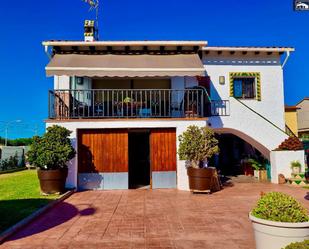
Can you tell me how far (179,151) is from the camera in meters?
12.1

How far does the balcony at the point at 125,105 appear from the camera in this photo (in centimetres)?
1340

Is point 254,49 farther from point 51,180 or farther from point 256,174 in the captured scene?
point 51,180

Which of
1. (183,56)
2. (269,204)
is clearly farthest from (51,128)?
(269,204)

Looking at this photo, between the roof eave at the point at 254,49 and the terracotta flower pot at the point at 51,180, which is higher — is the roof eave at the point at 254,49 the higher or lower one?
the higher one

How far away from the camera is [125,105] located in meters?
14.3

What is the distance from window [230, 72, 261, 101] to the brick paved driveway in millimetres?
7681

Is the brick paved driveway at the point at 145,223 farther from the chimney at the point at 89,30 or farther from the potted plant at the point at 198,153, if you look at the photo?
the chimney at the point at 89,30

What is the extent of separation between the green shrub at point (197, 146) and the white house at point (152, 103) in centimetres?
103

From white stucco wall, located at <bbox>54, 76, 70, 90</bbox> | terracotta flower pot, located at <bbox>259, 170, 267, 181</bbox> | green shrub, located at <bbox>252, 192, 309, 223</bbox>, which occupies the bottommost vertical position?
terracotta flower pot, located at <bbox>259, 170, 267, 181</bbox>

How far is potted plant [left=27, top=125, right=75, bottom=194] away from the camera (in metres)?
11.1

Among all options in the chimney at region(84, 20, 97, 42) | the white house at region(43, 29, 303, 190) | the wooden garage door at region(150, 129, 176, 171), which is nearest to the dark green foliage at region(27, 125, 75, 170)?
the white house at region(43, 29, 303, 190)

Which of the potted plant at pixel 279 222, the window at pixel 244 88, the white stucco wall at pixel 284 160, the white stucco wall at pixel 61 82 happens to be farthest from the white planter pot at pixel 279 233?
the window at pixel 244 88

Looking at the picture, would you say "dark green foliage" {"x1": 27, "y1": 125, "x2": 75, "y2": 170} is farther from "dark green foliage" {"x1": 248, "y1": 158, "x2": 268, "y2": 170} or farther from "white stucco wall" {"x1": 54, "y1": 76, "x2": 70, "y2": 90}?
"dark green foliage" {"x1": 248, "y1": 158, "x2": 268, "y2": 170}

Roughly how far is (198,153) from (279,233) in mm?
7110
